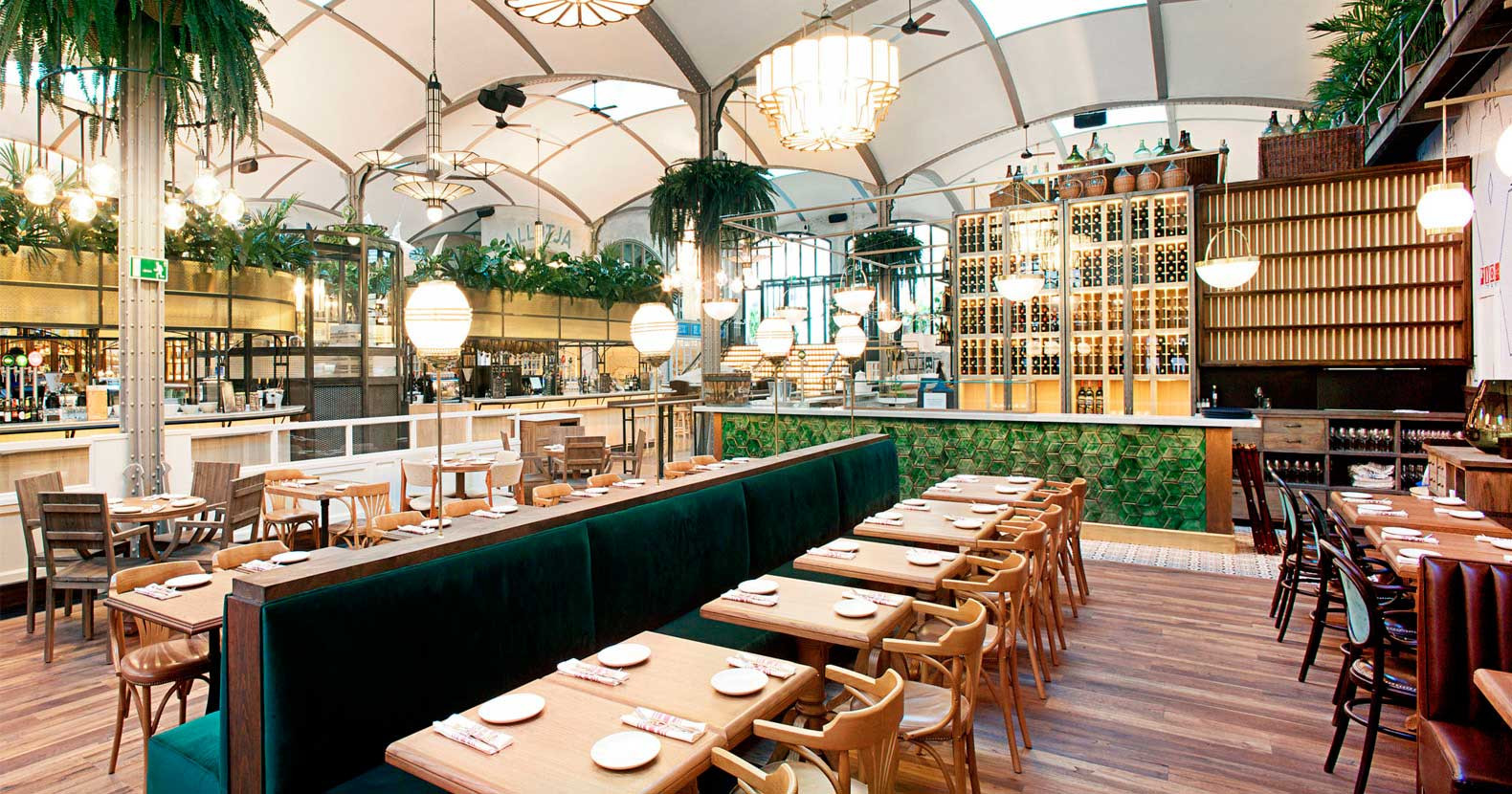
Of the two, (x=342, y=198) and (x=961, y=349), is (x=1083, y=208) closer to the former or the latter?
(x=961, y=349)

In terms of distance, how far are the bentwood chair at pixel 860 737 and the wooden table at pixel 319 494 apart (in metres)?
4.40

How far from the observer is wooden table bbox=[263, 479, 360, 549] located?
5.32 meters

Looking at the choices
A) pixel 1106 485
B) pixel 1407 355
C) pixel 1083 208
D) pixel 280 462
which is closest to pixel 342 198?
pixel 280 462

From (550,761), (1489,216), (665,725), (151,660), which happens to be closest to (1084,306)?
(1489,216)

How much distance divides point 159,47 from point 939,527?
18.9 feet

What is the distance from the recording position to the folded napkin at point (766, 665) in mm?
2242

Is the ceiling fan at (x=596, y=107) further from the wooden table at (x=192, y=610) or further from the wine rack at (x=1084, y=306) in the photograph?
the wooden table at (x=192, y=610)

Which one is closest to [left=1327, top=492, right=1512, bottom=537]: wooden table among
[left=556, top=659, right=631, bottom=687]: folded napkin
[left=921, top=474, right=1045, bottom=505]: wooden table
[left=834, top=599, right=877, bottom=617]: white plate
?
[left=921, top=474, right=1045, bottom=505]: wooden table

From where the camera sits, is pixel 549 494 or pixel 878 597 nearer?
pixel 878 597

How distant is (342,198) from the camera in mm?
18891

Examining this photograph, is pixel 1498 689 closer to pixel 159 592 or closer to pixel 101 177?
pixel 159 592

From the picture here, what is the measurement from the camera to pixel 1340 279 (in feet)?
25.5

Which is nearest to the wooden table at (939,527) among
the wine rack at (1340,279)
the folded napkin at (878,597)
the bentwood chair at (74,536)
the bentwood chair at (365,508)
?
the folded napkin at (878,597)

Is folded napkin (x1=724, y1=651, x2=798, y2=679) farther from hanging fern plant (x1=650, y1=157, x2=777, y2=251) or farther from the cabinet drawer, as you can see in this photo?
hanging fern plant (x1=650, y1=157, x2=777, y2=251)
